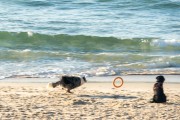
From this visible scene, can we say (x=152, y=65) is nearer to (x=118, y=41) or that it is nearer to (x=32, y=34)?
(x=118, y=41)

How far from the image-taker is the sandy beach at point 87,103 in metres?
10.4

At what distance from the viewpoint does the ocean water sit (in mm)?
16484

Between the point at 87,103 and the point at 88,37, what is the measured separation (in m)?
10.9

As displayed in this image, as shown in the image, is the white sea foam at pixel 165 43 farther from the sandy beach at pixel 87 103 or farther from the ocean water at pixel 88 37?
the sandy beach at pixel 87 103

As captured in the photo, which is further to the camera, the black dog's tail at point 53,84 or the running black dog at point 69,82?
the black dog's tail at point 53,84

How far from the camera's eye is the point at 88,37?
22281 millimetres

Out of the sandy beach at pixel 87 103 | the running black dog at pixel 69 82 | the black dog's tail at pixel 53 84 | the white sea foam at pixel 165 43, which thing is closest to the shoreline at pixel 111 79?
the sandy beach at pixel 87 103

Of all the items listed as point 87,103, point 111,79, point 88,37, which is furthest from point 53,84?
point 88,37

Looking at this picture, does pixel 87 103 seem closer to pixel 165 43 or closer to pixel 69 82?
pixel 69 82

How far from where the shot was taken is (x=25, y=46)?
21.0m

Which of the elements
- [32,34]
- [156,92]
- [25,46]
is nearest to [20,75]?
[156,92]

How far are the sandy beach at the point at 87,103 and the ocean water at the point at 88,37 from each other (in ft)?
6.10

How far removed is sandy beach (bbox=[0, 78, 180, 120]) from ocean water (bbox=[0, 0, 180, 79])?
1.86 meters

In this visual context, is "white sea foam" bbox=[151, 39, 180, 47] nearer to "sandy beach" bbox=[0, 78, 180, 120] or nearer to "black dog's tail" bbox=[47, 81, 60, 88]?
"sandy beach" bbox=[0, 78, 180, 120]
